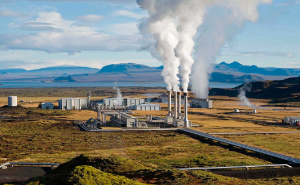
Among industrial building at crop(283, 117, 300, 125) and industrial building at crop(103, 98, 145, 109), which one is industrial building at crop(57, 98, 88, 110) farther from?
industrial building at crop(283, 117, 300, 125)

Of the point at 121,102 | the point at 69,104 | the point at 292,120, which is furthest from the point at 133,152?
the point at 121,102

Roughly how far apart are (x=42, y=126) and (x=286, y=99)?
12682cm

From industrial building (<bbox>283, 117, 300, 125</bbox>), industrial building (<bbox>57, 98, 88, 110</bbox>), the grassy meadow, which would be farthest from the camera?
industrial building (<bbox>57, 98, 88, 110</bbox>)

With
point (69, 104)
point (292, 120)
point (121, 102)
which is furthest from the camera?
point (121, 102)

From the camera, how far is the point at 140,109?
119188mm

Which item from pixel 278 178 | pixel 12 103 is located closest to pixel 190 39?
pixel 278 178

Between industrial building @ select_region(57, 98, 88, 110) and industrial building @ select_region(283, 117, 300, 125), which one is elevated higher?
industrial building @ select_region(57, 98, 88, 110)

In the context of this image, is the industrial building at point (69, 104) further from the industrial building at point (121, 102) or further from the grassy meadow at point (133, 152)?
the grassy meadow at point (133, 152)

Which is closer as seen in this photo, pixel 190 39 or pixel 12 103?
pixel 190 39

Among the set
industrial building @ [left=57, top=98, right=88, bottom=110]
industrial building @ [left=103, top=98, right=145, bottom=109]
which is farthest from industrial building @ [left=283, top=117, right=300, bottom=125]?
industrial building @ [left=57, top=98, right=88, bottom=110]

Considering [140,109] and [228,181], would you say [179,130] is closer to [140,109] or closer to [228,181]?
[228,181]

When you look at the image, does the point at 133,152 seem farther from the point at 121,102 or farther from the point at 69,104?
the point at 121,102

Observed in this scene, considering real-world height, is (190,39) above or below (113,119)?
above

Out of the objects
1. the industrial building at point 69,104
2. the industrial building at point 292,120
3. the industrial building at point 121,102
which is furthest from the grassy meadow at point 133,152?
the industrial building at point 121,102
